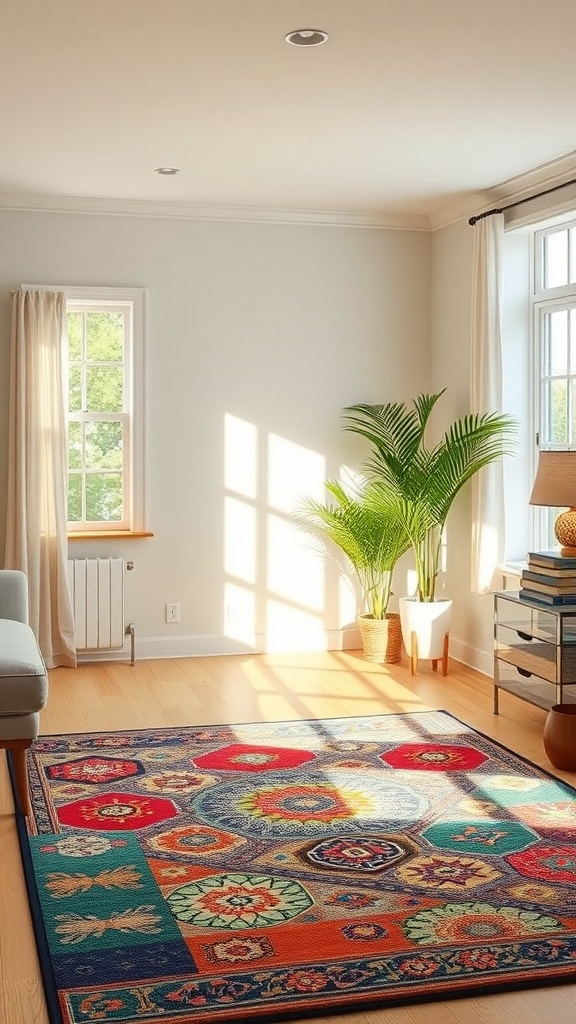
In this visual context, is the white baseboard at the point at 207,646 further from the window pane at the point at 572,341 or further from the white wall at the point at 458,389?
the window pane at the point at 572,341

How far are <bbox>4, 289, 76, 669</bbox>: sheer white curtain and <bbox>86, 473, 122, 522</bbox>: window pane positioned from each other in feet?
1.07

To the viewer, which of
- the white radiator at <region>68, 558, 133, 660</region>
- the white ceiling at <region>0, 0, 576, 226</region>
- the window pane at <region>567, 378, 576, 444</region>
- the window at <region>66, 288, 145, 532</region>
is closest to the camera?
the white ceiling at <region>0, 0, 576, 226</region>

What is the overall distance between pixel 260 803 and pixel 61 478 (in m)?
2.72

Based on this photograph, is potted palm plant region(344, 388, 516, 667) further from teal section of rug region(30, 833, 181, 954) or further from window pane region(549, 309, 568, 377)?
teal section of rug region(30, 833, 181, 954)

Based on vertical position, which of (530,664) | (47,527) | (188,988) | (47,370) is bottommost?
(188,988)

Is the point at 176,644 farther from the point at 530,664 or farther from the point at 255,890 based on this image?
the point at 255,890

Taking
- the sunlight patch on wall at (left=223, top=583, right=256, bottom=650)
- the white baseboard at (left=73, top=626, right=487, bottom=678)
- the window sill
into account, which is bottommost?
the white baseboard at (left=73, top=626, right=487, bottom=678)

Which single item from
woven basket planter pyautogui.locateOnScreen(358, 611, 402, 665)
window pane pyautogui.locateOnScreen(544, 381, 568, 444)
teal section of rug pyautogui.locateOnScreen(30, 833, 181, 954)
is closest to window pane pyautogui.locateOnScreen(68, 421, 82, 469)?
woven basket planter pyautogui.locateOnScreen(358, 611, 402, 665)

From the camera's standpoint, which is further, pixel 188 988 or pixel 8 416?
pixel 8 416

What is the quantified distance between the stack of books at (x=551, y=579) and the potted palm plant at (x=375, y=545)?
4.56ft

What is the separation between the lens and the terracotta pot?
4242mm

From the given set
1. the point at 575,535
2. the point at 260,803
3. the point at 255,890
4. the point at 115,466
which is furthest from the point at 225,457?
the point at 255,890

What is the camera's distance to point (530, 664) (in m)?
4.88

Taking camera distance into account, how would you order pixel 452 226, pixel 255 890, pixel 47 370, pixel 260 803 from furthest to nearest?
1. pixel 452 226
2. pixel 47 370
3. pixel 260 803
4. pixel 255 890
